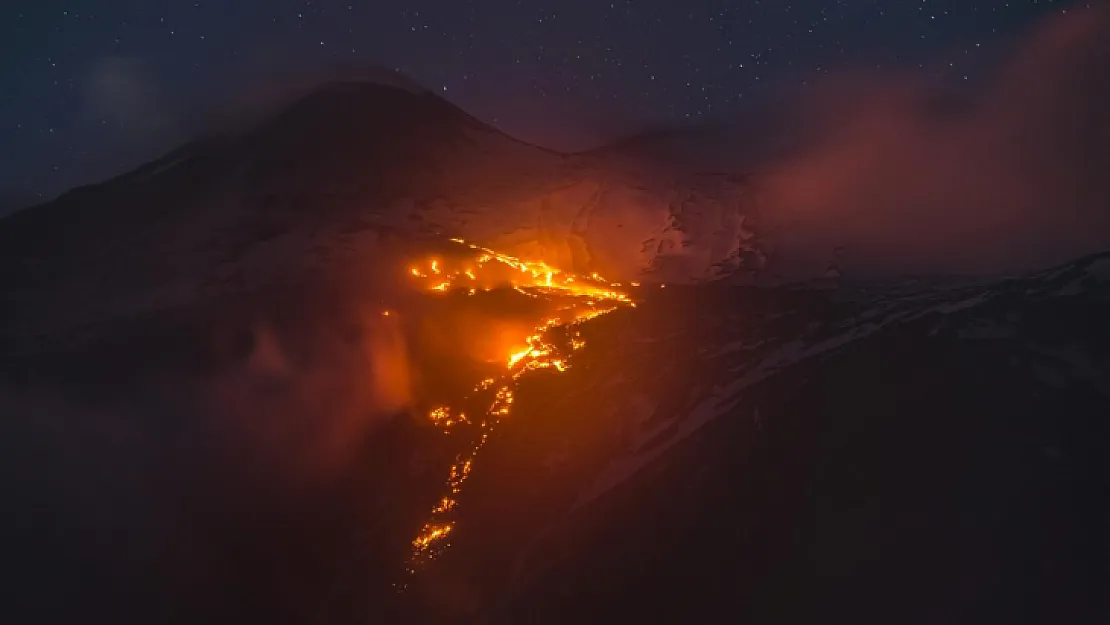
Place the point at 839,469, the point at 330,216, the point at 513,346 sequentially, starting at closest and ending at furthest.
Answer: the point at 839,469 < the point at 513,346 < the point at 330,216

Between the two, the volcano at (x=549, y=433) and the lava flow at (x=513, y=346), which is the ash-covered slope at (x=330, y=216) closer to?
the volcano at (x=549, y=433)

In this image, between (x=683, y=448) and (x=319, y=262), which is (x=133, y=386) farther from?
(x=683, y=448)

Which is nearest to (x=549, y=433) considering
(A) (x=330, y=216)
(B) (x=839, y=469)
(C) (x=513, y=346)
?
(C) (x=513, y=346)

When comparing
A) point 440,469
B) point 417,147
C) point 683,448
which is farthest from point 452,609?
point 417,147

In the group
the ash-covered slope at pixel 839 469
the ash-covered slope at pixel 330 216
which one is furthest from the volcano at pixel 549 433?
the ash-covered slope at pixel 330 216

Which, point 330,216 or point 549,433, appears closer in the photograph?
point 549,433

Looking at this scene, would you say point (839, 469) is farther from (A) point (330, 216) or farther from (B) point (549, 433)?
(A) point (330, 216)

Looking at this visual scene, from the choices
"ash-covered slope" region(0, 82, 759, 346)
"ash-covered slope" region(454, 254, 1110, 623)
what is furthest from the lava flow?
"ash-covered slope" region(0, 82, 759, 346)
